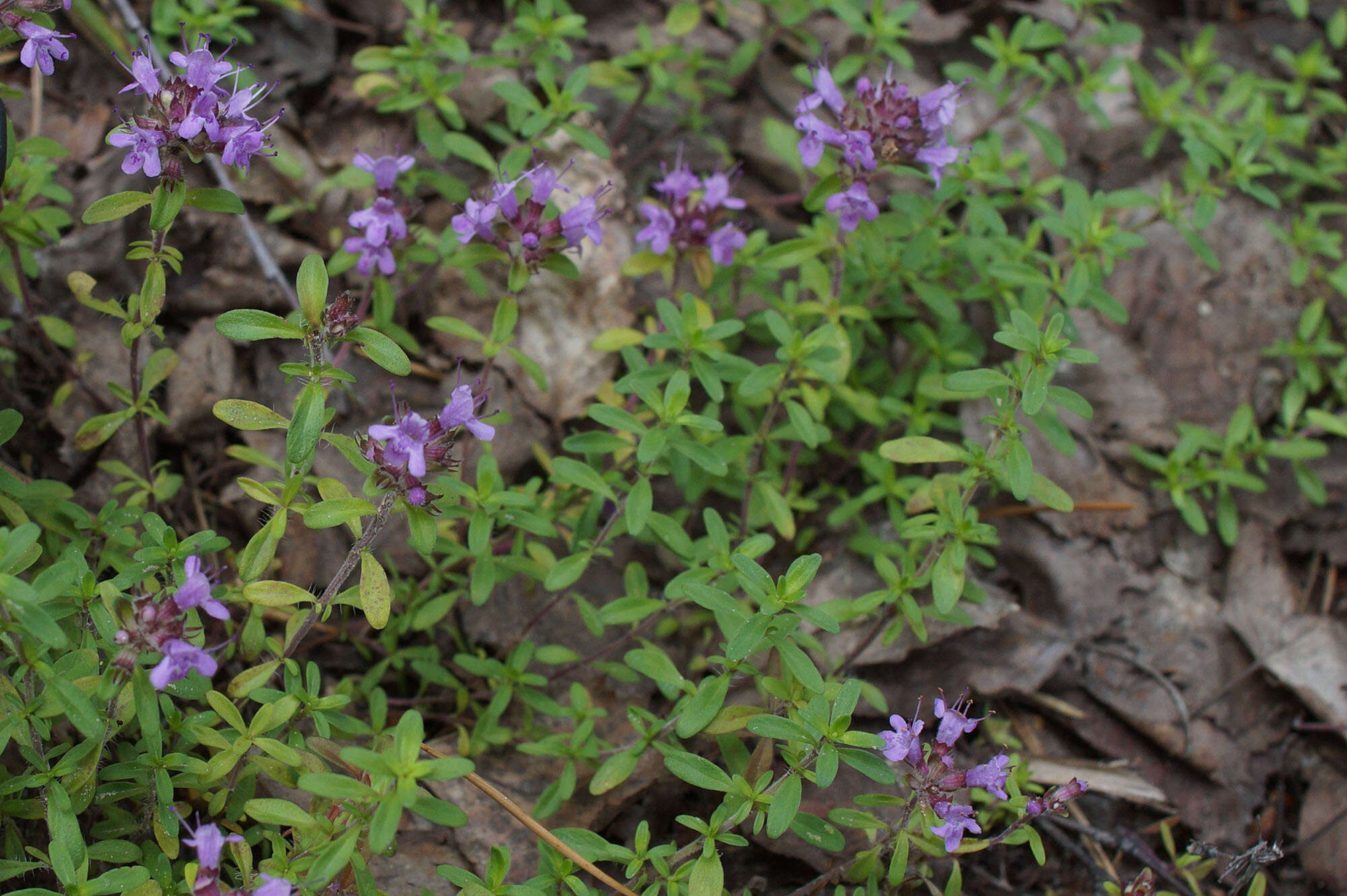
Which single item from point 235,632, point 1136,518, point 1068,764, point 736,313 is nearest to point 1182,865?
point 1068,764

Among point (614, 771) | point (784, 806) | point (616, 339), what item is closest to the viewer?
point (784, 806)

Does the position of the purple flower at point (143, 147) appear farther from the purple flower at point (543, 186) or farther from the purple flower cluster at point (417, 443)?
the purple flower at point (543, 186)

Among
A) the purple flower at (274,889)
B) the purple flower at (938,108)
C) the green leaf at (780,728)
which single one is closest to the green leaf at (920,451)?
the green leaf at (780,728)

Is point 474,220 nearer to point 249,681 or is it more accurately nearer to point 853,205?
point 853,205

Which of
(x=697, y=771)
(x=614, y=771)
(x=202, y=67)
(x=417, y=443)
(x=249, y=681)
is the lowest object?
(x=614, y=771)

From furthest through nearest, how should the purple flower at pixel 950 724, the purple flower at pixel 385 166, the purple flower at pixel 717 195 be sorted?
the purple flower at pixel 717 195 < the purple flower at pixel 385 166 < the purple flower at pixel 950 724

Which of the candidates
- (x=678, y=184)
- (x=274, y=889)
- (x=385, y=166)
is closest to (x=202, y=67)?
(x=385, y=166)

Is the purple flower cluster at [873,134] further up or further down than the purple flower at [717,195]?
further up
